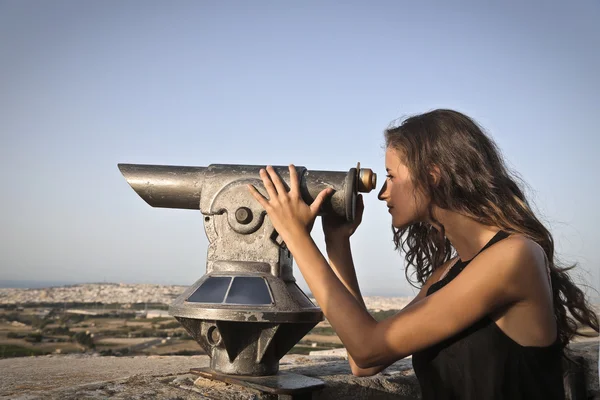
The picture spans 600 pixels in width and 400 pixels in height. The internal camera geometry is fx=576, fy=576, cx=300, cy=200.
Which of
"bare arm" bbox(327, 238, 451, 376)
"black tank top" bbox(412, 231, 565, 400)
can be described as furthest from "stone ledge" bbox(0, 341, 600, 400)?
"black tank top" bbox(412, 231, 565, 400)

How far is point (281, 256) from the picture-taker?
6.75 feet

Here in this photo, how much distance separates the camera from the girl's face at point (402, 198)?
2.10 meters

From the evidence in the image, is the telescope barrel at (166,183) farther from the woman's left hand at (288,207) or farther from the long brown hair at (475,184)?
the long brown hair at (475,184)

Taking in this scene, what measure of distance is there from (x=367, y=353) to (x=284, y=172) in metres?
0.71

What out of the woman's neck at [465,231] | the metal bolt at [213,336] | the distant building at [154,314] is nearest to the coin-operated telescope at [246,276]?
the metal bolt at [213,336]

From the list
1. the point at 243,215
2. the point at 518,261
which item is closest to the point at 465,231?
the point at 518,261

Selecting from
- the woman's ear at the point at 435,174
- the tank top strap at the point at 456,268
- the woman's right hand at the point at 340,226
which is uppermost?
the woman's ear at the point at 435,174

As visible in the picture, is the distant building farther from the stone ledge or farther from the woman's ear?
the woman's ear

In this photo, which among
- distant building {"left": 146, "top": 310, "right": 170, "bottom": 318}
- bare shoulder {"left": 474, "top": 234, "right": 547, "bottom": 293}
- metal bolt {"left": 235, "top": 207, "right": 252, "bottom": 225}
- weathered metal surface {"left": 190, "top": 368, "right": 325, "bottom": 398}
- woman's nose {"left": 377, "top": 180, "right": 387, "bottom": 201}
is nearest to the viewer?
bare shoulder {"left": 474, "top": 234, "right": 547, "bottom": 293}

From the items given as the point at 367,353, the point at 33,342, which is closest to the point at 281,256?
the point at 367,353

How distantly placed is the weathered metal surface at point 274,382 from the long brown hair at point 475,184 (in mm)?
763

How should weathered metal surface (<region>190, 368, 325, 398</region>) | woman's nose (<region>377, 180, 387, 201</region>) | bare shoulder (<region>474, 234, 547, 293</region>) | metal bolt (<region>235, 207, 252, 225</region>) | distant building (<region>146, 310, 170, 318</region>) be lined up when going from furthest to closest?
1. distant building (<region>146, 310, 170, 318</region>)
2. woman's nose (<region>377, 180, 387, 201</region>)
3. metal bolt (<region>235, 207, 252, 225</region>)
4. weathered metal surface (<region>190, 368, 325, 398</region>)
5. bare shoulder (<region>474, 234, 547, 293</region>)

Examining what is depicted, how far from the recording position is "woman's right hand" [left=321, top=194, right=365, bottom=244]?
2.23 m

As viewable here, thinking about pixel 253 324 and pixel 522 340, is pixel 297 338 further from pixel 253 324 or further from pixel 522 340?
pixel 522 340
